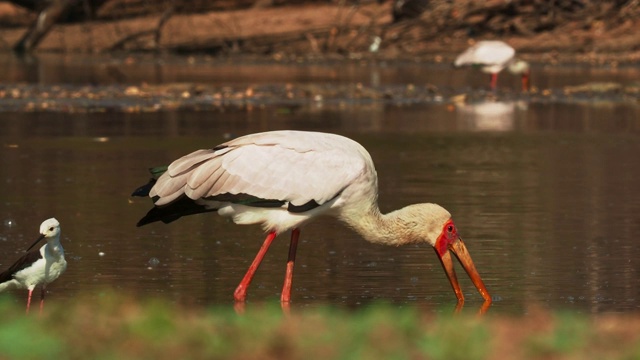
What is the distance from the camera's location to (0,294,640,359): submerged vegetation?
519 cm

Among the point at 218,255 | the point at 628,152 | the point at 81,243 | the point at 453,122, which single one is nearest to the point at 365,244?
the point at 218,255

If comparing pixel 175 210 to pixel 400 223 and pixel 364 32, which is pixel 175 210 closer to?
pixel 400 223

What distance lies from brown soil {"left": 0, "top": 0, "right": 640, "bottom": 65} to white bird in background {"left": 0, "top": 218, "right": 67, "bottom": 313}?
2307 centimetres

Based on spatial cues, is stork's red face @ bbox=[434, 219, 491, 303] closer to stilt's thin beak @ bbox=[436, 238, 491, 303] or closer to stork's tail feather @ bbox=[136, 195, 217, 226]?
stilt's thin beak @ bbox=[436, 238, 491, 303]

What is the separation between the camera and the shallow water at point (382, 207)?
28.3 ft

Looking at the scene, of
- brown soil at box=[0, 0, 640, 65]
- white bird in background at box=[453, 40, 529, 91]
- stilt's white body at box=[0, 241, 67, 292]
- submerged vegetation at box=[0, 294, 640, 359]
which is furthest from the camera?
brown soil at box=[0, 0, 640, 65]

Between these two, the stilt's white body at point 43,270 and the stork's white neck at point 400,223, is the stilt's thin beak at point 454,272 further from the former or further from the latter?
the stilt's white body at point 43,270

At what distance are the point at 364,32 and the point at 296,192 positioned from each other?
2395cm

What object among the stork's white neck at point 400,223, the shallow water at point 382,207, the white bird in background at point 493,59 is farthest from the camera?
the white bird in background at point 493,59

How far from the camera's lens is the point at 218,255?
9625 mm

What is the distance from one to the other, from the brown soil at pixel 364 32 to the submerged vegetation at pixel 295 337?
2501cm

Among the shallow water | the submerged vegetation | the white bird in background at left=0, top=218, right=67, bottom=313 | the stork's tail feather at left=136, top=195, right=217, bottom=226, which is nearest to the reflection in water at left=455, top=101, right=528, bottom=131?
the shallow water

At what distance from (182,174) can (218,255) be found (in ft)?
4.94

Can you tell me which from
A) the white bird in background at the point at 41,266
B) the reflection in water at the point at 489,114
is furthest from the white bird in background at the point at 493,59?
the white bird in background at the point at 41,266
